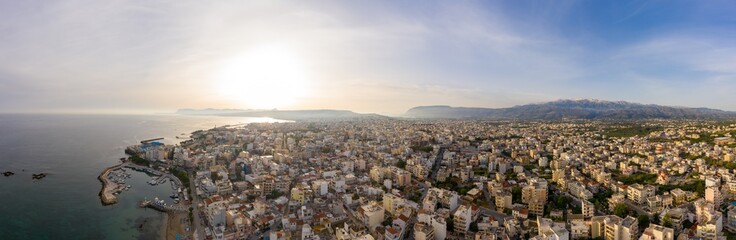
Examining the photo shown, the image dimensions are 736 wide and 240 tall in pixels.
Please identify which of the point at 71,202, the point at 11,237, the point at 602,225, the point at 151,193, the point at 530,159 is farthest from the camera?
the point at 530,159

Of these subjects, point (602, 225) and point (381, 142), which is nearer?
point (602, 225)

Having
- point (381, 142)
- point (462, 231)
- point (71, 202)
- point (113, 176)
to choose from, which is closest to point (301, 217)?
point (462, 231)

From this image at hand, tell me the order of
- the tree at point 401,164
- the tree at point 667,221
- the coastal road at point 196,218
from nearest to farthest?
1. the tree at point 667,221
2. the coastal road at point 196,218
3. the tree at point 401,164

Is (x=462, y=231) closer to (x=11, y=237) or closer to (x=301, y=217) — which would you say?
(x=301, y=217)

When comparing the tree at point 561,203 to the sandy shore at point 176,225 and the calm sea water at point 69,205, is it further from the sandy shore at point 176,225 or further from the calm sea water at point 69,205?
the calm sea water at point 69,205

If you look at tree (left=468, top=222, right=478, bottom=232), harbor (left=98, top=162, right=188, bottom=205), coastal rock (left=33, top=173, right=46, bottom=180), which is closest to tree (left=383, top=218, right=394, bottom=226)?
tree (left=468, top=222, right=478, bottom=232)

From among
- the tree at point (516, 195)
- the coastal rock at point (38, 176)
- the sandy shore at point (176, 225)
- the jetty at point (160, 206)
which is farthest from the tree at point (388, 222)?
the coastal rock at point (38, 176)

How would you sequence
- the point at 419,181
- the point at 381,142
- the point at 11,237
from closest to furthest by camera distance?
the point at 11,237 < the point at 419,181 < the point at 381,142
